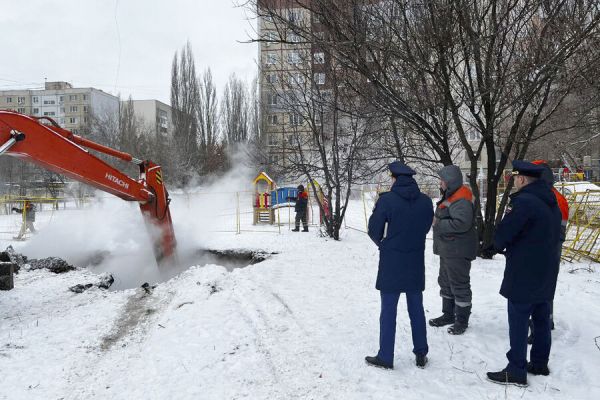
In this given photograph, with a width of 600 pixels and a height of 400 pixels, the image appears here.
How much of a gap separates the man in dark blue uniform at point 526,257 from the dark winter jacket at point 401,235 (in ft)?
2.18

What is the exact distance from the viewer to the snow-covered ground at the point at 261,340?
384cm

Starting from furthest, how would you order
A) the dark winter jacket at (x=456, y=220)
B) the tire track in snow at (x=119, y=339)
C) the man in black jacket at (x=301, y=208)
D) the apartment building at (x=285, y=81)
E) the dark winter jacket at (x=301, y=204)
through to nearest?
the dark winter jacket at (x=301, y=204) → the man in black jacket at (x=301, y=208) → the apartment building at (x=285, y=81) → the dark winter jacket at (x=456, y=220) → the tire track in snow at (x=119, y=339)

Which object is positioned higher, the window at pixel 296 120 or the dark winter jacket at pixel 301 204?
the window at pixel 296 120

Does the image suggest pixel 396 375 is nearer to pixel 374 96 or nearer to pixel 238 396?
pixel 238 396

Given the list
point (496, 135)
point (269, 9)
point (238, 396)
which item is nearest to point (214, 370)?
point (238, 396)

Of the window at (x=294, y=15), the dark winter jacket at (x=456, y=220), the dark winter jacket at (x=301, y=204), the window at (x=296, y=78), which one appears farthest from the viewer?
the dark winter jacket at (x=301, y=204)

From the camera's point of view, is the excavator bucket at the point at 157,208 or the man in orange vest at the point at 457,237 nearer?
the man in orange vest at the point at 457,237

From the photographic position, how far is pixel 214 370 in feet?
14.1

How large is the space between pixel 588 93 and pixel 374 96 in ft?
13.9

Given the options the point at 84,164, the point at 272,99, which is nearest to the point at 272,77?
the point at 272,99

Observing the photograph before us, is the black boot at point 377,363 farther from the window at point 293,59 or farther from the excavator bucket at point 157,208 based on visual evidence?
the window at point 293,59

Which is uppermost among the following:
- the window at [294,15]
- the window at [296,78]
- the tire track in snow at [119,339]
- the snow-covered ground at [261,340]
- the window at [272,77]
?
the window at [272,77]

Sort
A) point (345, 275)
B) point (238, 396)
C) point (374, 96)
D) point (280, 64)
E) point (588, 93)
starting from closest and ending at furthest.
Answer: point (238, 396)
point (374, 96)
point (588, 93)
point (345, 275)
point (280, 64)

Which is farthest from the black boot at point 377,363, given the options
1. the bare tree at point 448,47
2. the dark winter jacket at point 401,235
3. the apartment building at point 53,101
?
the apartment building at point 53,101
